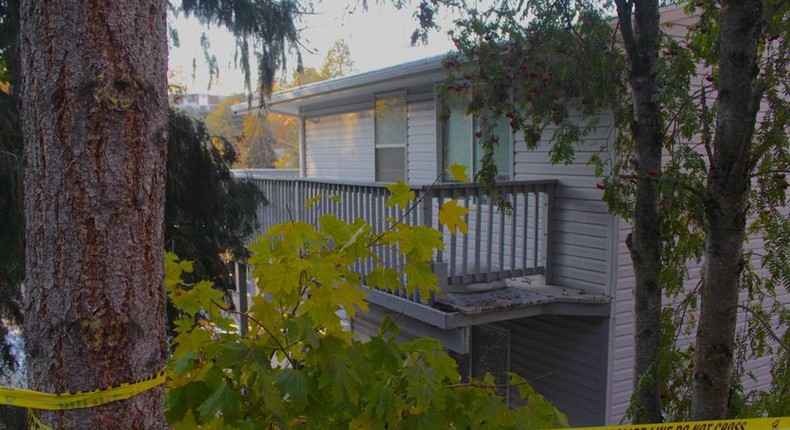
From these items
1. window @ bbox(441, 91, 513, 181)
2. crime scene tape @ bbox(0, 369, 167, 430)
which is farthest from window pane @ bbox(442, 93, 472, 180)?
crime scene tape @ bbox(0, 369, 167, 430)

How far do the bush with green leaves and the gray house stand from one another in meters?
3.60

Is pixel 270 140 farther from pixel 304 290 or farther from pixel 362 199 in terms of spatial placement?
pixel 304 290

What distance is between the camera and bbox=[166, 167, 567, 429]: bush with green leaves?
2297 millimetres

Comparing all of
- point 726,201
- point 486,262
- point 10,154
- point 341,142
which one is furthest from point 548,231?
point 341,142

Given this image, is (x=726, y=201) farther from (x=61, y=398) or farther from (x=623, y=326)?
(x=623, y=326)

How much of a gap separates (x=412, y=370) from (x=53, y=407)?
111 cm

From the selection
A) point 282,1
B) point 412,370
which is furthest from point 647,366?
point 282,1

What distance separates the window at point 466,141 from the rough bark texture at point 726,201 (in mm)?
4289

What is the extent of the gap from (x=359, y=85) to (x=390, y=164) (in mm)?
1709

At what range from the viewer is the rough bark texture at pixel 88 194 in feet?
5.66

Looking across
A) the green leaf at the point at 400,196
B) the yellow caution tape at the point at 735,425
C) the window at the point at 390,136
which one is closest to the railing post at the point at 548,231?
the window at the point at 390,136

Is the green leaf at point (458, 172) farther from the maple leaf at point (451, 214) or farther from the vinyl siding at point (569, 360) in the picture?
the vinyl siding at point (569, 360)

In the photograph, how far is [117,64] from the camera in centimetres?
176

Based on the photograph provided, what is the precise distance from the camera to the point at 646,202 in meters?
4.93
